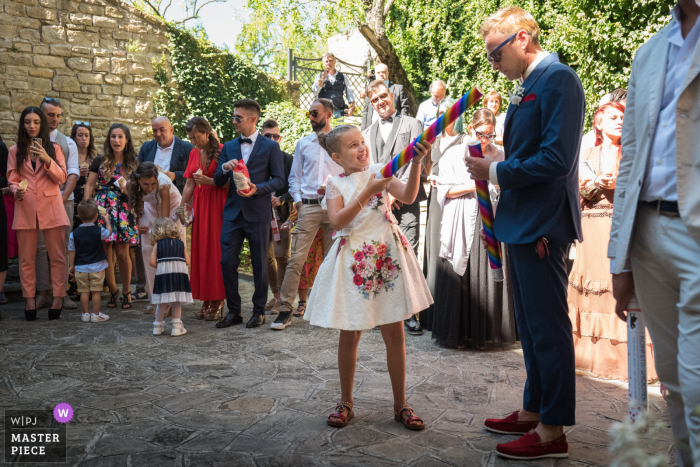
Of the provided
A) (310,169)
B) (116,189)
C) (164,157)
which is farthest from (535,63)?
(116,189)

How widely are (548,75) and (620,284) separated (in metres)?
1.10

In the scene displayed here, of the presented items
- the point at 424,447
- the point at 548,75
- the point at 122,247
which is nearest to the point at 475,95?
the point at 548,75

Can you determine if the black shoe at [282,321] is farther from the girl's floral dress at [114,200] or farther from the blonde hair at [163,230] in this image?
the girl's floral dress at [114,200]

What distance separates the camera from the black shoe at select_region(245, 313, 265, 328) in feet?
19.9

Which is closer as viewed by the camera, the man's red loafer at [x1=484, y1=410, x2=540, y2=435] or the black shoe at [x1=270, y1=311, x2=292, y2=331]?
the man's red loafer at [x1=484, y1=410, x2=540, y2=435]

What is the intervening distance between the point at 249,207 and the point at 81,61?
5869 millimetres

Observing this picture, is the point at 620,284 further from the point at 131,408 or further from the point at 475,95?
the point at 131,408

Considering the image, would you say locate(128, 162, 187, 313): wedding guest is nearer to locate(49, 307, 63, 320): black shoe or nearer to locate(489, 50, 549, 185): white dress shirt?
locate(49, 307, 63, 320): black shoe

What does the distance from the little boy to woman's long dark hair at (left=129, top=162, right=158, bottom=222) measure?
19.8 inches

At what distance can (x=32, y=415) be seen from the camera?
349 cm

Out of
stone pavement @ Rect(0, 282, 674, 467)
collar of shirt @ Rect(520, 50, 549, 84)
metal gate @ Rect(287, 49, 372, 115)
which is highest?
metal gate @ Rect(287, 49, 372, 115)

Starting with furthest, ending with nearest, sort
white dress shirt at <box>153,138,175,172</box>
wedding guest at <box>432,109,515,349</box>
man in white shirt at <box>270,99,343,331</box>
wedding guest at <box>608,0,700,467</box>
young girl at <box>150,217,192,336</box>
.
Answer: white dress shirt at <box>153,138,175,172</box> < man in white shirt at <box>270,99,343,331</box> < young girl at <box>150,217,192,336</box> < wedding guest at <box>432,109,515,349</box> < wedding guest at <box>608,0,700,467</box>

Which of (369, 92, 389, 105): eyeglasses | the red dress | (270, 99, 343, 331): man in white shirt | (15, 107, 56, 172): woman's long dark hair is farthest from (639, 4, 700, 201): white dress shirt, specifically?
(15, 107, 56, 172): woman's long dark hair

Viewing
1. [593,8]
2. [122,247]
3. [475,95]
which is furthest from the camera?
[593,8]
